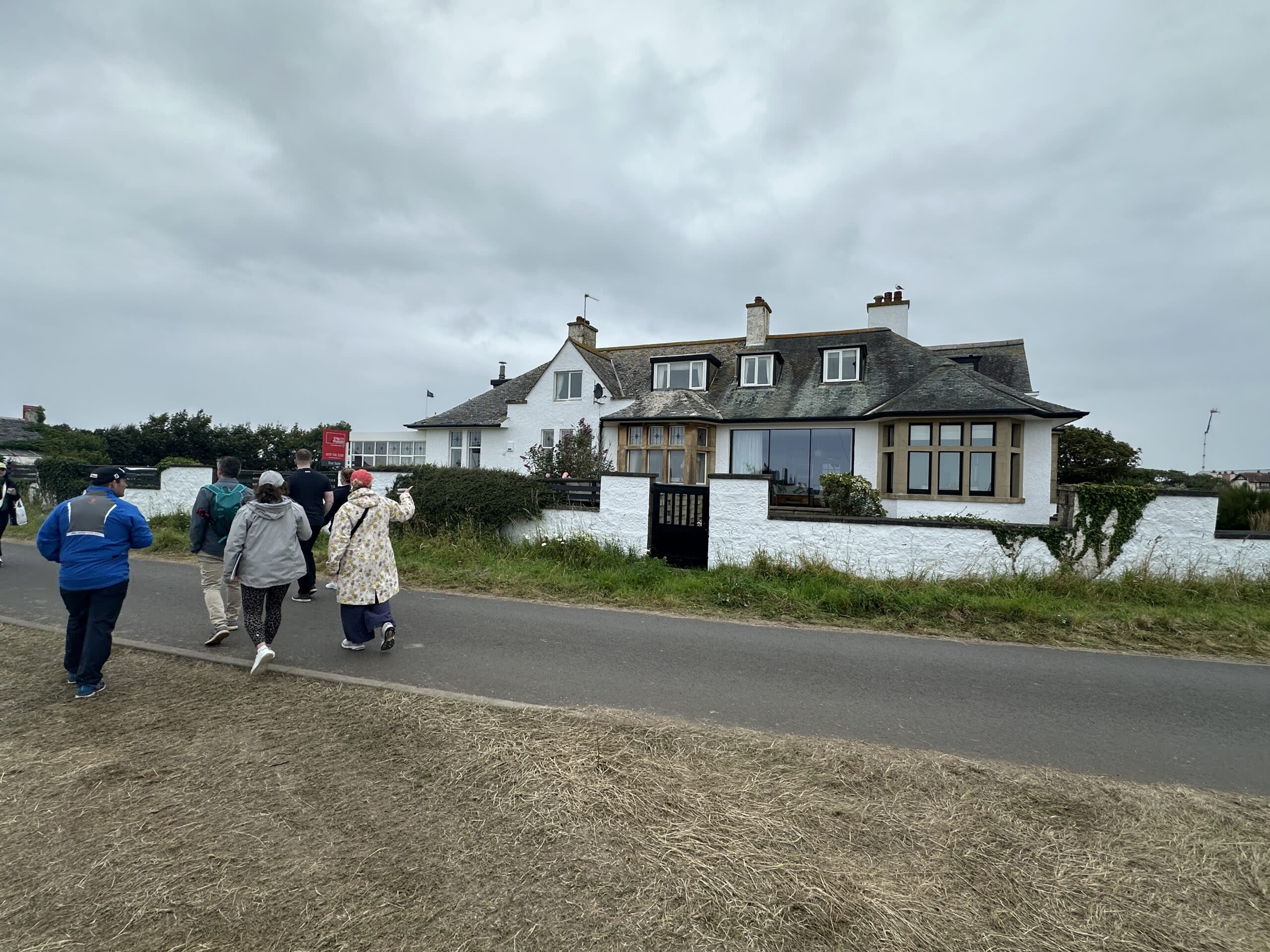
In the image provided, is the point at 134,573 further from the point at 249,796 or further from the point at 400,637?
the point at 249,796

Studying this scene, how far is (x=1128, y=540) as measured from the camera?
10008 millimetres

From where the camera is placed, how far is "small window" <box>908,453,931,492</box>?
57.8 feet

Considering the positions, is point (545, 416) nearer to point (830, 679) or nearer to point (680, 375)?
point (680, 375)

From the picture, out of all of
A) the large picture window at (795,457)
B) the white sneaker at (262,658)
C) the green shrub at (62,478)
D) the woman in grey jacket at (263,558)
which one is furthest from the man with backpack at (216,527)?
the green shrub at (62,478)

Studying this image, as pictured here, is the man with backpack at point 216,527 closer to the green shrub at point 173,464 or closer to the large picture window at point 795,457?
the green shrub at point 173,464

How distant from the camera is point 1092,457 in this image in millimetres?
27656

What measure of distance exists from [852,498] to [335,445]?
15252 millimetres

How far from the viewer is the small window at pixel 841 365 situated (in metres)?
21.1

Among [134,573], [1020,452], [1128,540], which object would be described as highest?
[1020,452]

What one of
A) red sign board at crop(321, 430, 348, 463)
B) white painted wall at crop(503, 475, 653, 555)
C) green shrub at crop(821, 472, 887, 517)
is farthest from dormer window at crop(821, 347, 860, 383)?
red sign board at crop(321, 430, 348, 463)

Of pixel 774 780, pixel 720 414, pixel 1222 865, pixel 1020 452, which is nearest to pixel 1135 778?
pixel 1222 865

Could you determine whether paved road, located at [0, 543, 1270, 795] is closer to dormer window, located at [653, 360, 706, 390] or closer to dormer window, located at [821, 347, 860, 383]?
dormer window, located at [821, 347, 860, 383]

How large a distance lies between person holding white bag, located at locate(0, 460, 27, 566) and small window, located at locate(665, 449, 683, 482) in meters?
15.6

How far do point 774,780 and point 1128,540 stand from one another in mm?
9412
